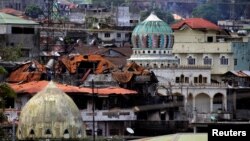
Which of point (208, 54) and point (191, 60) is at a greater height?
point (208, 54)

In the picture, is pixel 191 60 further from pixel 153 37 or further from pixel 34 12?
pixel 34 12

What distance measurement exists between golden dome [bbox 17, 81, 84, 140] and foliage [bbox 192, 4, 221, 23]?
256 ft

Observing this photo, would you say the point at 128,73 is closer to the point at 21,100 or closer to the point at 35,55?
the point at 21,100

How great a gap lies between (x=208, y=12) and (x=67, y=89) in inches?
2976

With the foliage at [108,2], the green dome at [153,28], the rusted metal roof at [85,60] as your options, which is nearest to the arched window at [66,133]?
the rusted metal roof at [85,60]

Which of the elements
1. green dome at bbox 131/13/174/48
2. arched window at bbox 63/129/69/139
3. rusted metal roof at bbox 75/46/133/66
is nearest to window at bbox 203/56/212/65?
rusted metal roof at bbox 75/46/133/66

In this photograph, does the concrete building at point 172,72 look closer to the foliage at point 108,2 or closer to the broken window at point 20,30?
the broken window at point 20,30

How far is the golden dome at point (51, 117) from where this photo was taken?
146 feet

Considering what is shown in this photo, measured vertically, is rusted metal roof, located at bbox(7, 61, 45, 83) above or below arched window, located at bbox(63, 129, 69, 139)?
above

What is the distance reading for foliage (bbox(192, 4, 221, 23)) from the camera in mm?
123625

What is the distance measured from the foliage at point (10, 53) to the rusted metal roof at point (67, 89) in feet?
20.8

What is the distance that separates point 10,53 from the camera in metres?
60.3

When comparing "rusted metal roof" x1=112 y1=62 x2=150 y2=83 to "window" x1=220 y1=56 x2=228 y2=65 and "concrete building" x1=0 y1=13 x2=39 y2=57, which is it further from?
"window" x1=220 y1=56 x2=228 y2=65

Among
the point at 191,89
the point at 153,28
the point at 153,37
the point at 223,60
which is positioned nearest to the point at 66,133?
the point at 191,89
